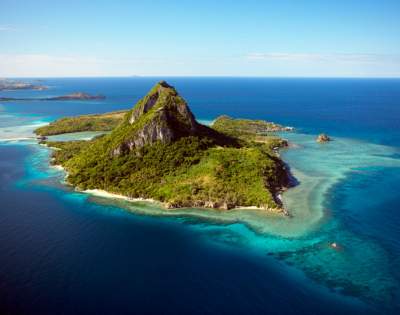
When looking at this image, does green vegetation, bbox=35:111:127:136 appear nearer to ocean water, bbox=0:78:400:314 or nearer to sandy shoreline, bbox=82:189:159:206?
ocean water, bbox=0:78:400:314

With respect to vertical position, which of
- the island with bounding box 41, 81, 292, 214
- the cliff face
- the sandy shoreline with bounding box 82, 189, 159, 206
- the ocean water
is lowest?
the ocean water

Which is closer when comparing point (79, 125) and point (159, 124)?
point (159, 124)

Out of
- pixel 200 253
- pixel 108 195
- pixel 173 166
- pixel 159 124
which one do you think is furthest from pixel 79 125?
pixel 200 253

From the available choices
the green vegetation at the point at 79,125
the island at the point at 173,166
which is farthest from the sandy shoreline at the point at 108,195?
the green vegetation at the point at 79,125

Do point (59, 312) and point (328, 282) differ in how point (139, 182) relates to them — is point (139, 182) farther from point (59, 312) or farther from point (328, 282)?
point (328, 282)

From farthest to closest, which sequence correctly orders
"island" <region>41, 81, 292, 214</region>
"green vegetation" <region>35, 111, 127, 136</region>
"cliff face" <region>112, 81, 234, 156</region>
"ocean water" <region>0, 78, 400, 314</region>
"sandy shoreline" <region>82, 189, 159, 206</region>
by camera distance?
"green vegetation" <region>35, 111, 127, 136</region> → "cliff face" <region>112, 81, 234, 156</region> → "sandy shoreline" <region>82, 189, 159, 206</region> → "island" <region>41, 81, 292, 214</region> → "ocean water" <region>0, 78, 400, 314</region>

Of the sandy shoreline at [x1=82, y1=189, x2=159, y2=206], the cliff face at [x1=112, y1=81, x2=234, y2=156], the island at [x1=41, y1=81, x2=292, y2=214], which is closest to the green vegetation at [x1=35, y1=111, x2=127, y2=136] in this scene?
the island at [x1=41, y1=81, x2=292, y2=214]

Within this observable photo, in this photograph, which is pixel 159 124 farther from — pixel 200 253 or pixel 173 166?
pixel 200 253
